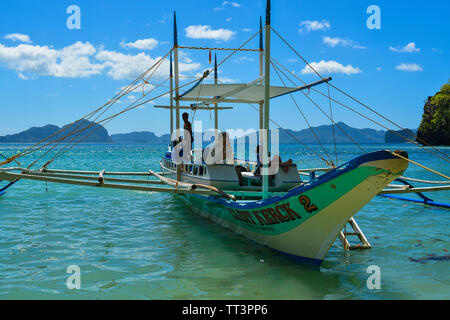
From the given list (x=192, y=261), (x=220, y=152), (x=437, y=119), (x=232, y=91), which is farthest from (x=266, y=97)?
(x=437, y=119)

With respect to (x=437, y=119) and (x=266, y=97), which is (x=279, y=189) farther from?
→ (x=437, y=119)

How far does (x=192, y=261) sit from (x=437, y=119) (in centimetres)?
8041

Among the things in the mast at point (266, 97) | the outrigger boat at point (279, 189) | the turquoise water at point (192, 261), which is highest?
the mast at point (266, 97)

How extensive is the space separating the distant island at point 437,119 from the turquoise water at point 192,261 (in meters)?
69.4

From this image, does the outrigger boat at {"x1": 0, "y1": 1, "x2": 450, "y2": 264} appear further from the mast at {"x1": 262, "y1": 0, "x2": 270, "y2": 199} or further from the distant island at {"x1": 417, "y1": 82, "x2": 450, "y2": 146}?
the distant island at {"x1": 417, "y1": 82, "x2": 450, "y2": 146}

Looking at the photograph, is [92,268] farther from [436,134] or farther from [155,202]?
[436,134]

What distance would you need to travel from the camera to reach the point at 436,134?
76.8 metres

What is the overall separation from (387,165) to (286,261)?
10.1 ft

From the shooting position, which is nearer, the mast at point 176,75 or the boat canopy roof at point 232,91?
the boat canopy roof at point 232,91

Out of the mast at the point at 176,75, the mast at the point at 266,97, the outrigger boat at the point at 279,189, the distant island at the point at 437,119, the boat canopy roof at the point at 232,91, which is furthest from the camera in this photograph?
the distant island at the point at 437,119

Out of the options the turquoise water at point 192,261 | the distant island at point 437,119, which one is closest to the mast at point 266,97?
the turquoise water at point 192,261

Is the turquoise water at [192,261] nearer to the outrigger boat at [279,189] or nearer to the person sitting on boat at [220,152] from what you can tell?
the outrigger boat at [279,189]

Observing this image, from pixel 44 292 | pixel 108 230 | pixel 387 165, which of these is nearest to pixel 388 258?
pixel 387 165

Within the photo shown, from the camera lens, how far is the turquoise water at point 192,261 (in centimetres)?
615
